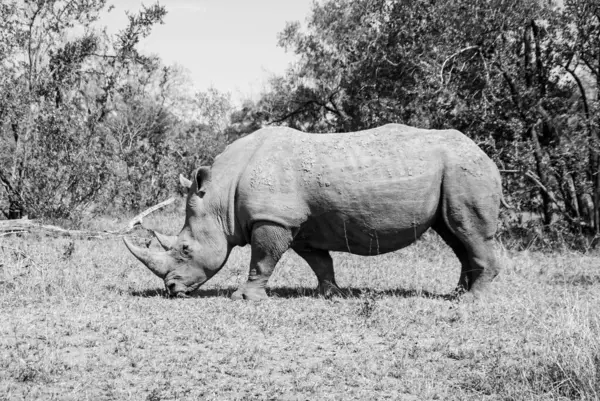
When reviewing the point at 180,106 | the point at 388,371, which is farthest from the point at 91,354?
the point at 180,106

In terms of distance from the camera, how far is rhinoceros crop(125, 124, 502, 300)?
7.33 meters

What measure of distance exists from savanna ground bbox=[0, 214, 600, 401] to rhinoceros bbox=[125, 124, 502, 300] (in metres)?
0.48

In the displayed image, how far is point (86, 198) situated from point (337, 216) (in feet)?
27.1

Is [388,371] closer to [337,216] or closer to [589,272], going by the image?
[337,216]

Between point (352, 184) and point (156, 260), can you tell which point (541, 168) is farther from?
point (156, 260)

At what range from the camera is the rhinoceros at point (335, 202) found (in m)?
7.33

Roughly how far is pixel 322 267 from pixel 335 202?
3.52ft

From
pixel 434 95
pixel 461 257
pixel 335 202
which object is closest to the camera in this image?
pixel 335 202

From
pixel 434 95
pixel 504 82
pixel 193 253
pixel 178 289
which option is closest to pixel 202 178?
pixel 193 253

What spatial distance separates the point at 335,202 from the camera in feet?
24.1

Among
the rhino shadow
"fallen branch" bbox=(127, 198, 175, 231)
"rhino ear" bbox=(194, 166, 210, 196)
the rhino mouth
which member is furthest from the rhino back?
"fallen branch" bbox=(127, 198, 175, 231)

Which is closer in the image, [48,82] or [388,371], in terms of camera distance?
[388,371]

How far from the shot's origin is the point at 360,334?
19.5 ft

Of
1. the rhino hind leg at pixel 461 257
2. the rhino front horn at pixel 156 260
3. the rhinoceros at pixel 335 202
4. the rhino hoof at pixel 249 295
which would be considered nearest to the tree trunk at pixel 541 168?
the rhino hind leg at pixel 461 257
